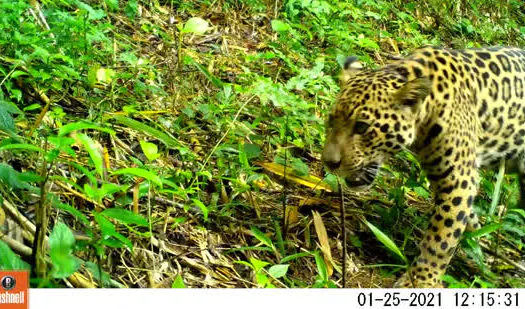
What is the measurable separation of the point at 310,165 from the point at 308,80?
890mm

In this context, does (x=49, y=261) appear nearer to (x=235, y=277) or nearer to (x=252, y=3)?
(x=235, y=277)

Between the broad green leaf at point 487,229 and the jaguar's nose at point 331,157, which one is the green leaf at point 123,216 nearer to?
the jaguar's nose at point 331,157

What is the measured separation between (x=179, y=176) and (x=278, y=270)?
1.16 m

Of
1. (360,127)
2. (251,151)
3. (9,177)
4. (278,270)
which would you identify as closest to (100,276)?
(9,177)

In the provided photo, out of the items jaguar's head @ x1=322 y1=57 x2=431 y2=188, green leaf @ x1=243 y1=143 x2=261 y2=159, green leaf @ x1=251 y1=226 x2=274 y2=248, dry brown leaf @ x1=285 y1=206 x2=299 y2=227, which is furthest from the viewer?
green leaf @ x1=243 y1=143 x2=261 y2=159

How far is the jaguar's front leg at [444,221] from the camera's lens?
17.4 ft

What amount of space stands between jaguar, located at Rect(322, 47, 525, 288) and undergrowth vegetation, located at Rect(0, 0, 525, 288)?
0.82 ft

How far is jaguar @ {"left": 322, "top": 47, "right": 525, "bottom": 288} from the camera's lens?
5.10 meters

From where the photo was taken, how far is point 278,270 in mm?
4602

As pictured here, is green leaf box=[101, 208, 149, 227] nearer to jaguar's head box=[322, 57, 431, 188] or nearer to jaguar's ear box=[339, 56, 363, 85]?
jaguar's head box=[322, 57, 431, 188]

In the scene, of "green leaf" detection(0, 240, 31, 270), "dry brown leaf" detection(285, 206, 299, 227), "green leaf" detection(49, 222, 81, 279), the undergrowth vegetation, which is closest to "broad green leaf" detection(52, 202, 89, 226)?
the undergrowth vegetation

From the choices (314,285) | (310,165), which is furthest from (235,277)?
(310,165)

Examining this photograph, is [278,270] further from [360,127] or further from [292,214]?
[360,127]

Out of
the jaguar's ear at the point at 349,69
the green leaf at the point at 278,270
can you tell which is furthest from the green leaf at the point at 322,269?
the jaguar's ear at the point at 349,69
